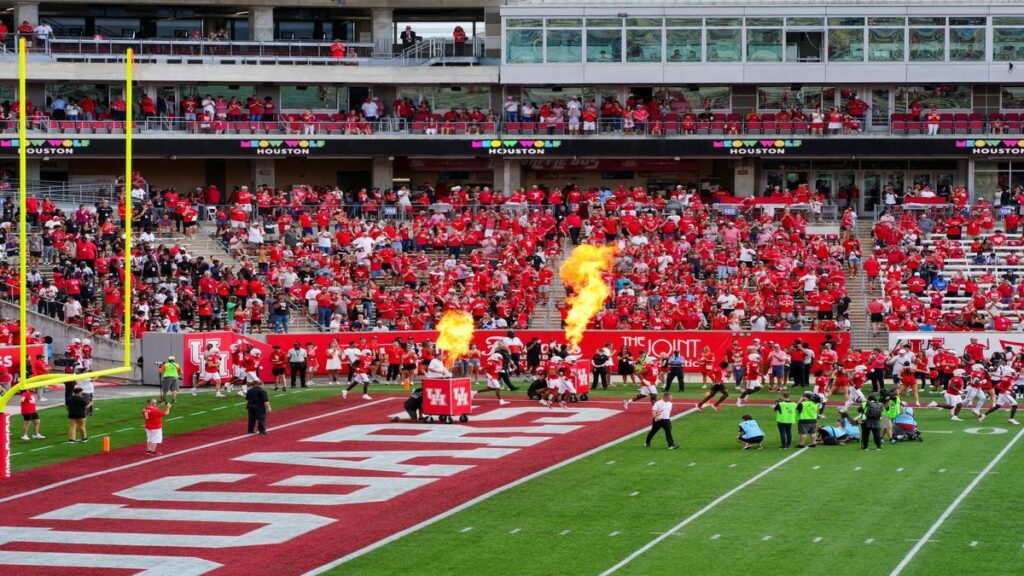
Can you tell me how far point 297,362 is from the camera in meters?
39.4

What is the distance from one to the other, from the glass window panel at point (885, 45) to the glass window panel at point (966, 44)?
1776 millimetres

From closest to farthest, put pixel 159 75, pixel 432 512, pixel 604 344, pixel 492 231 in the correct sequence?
pixel 432 512 → pixel 604 344 → pixel 492 231 → pixel 159 75

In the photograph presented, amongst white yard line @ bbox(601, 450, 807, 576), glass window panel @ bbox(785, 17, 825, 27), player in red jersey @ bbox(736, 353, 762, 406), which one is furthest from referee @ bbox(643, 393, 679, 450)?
glass window panel @ bbox(785, 17, 825, 27)

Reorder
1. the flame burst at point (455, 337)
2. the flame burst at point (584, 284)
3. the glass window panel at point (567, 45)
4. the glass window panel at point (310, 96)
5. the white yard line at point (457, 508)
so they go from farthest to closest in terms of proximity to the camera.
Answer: the glass window panel at point (310, 96) → the glass window panel at point (567, 45) → the flame burst at point (584, 284) → the flame burst at point (455, 337) → the white yard line at point (457, 508)

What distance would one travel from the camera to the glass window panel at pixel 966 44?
182ft

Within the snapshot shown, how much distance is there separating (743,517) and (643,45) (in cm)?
Result: 3544

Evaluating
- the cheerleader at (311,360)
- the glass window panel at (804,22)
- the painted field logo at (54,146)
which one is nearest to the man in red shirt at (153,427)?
the cheerleader at (311,360)

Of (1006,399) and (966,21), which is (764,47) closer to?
(966,21)

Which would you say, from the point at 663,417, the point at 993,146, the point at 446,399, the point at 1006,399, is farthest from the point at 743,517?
the point at 993,146

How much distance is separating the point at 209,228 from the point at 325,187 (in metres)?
6.23

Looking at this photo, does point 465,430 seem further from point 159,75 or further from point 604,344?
point 159,75

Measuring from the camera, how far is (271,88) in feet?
188

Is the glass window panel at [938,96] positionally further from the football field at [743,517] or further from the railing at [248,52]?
the football field at [743,517]

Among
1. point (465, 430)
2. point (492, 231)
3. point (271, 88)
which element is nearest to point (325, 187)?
point (271, 88)
